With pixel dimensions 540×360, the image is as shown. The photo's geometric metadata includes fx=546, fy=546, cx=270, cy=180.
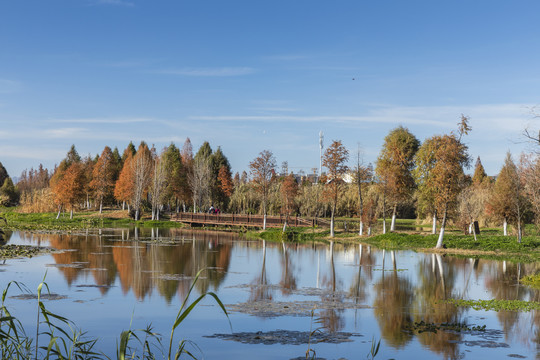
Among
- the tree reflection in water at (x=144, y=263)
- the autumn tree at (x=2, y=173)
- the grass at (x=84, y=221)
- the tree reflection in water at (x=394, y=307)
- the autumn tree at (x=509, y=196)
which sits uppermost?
the autumn tree at (x=2, y=173)

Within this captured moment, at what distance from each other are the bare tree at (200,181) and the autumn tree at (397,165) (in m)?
26.3

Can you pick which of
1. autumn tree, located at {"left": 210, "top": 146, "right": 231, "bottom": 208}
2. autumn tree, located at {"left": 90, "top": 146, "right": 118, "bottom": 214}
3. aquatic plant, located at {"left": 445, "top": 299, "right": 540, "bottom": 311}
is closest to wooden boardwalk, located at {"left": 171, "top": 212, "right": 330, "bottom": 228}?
autumn tree, located at {"left": 210, "top": 146, "right": 231, "bottom": 208}

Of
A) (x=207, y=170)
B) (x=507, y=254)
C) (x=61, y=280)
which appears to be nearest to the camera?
(x=61, y=280)

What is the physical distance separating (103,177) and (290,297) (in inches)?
2319

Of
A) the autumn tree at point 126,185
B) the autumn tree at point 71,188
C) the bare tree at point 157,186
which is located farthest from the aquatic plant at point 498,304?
the autumn tree at point 126,185

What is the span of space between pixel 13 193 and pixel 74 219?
33818 mm

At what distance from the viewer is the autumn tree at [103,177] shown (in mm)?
71875

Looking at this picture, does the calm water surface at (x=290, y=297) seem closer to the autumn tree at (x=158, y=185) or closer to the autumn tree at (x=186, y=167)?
the autumn tree at (x=158, y=185)

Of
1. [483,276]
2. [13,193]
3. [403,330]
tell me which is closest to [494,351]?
[403,330]

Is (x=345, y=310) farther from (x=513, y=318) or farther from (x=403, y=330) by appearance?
(x=513, y=318)

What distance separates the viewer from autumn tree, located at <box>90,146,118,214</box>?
7188 cm

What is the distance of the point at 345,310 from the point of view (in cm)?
1627

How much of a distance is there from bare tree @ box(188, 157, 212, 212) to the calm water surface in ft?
116

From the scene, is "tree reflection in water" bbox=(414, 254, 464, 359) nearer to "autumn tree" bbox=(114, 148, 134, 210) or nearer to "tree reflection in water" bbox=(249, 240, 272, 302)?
"tree reflection in water" bbox=(249, 240, 272, 302)
